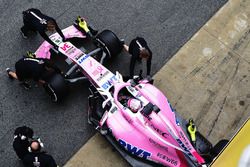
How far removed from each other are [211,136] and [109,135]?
68.5 inches

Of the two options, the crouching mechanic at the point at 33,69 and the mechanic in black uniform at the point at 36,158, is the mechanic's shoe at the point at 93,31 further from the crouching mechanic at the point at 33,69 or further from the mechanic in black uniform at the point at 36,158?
the mechanic in black uniform at the point at 36,158

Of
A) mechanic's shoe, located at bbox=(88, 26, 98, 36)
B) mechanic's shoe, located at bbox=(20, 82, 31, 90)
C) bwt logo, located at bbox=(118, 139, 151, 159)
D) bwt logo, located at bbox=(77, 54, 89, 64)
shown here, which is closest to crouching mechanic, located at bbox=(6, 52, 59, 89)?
mechanic's shoe, located at bbox=(20, 82, 31, 90)

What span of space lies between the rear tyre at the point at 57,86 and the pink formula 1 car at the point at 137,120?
2 centimetres

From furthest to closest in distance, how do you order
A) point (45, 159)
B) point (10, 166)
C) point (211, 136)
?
point (211, 136)
point (10, 166)
point (45, 159)

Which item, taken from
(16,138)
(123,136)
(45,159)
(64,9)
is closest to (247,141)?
(123,136)

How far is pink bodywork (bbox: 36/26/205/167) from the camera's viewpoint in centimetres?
617

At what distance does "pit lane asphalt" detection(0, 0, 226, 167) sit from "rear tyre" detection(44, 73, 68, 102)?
365 millimetres

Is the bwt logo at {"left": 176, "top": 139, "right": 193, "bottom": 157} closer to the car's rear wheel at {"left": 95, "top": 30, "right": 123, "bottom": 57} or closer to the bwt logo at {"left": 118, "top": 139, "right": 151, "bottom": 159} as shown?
the bwt logo at {"left": 118, "top": 139, "right": 151, "bottom": 159}

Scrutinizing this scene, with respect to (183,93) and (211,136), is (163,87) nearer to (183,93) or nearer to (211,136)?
(183,93)

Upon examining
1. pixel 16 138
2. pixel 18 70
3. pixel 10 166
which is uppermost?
pixel 18 70

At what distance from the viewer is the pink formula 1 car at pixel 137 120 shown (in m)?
6.23

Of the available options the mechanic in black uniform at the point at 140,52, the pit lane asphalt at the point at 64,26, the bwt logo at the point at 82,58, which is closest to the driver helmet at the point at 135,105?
the mechanic in black uniform at the point at 140,52

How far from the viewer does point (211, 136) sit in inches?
283

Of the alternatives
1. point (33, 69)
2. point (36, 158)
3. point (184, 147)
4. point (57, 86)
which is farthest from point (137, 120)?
point (33, 69)
